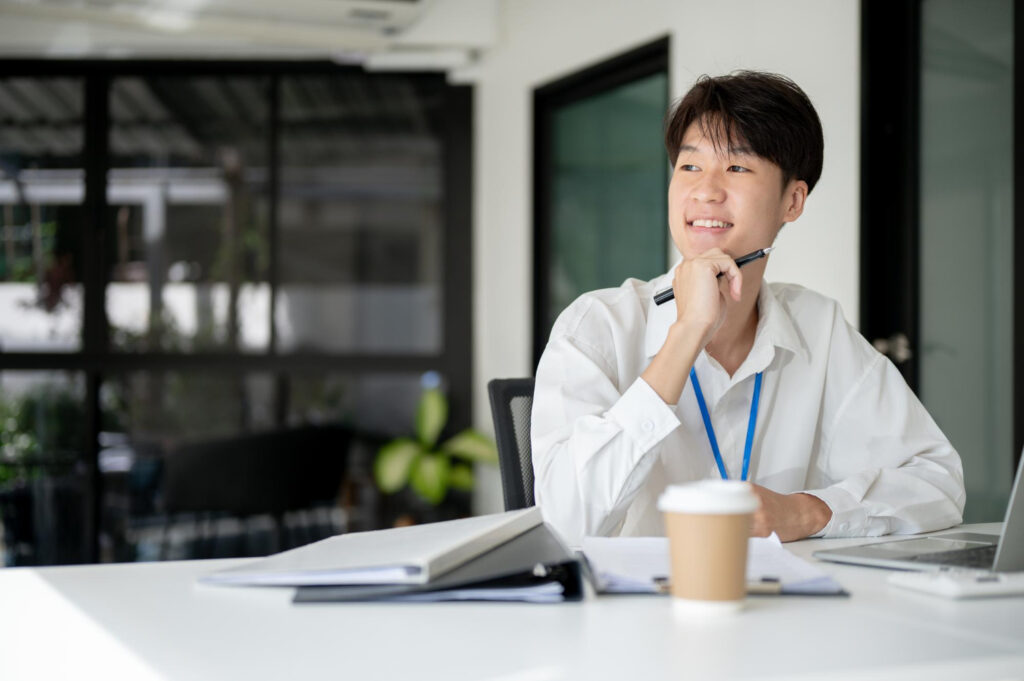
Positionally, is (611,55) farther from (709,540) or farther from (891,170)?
(709,540)

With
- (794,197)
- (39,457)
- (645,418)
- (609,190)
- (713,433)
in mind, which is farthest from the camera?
(39,457)

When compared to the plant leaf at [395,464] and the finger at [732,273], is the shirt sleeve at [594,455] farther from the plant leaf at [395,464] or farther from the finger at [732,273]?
the plant leaf at [395,464]

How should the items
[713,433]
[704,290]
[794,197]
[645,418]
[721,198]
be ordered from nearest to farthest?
[645,418] → [704,290] → [713,433] → [721,198] → [794,197]

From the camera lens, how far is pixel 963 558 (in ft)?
4.23

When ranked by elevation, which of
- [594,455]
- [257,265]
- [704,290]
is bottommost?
[594,455]

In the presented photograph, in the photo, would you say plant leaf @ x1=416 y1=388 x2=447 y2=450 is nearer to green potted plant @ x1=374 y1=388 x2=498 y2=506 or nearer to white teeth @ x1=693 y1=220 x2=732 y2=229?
green potted plant @ x1=374 y1=388 x2=498 y2=506

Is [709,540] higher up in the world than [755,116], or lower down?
lower down

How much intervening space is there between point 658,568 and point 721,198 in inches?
35.6

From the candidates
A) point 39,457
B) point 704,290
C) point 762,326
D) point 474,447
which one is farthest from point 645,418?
point 39,457

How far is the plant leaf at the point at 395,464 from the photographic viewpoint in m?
5.07

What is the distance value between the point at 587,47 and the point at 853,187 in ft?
5.38

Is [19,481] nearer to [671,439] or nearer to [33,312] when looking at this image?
[33,312]

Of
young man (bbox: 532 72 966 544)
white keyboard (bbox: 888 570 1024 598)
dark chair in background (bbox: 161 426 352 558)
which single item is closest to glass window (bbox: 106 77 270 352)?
dark chair in background (bbox: 161 426 352 558)

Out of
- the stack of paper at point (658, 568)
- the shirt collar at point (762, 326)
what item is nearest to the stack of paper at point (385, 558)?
the stack of paper at point (658, 568)
